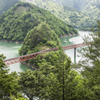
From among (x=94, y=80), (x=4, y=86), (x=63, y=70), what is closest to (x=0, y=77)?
(x=4, y=86)

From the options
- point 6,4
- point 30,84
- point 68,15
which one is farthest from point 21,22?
point 68,15

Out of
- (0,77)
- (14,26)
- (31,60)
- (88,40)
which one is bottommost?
(31,60)

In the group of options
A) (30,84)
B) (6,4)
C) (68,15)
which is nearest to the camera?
(30,84)

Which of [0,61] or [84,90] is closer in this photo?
[84,90]

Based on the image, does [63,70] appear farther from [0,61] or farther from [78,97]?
[0,61]

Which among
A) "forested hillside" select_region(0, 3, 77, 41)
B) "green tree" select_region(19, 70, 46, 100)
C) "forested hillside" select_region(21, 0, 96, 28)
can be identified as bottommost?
"green tree" select_region(19, 70, 46, 100)

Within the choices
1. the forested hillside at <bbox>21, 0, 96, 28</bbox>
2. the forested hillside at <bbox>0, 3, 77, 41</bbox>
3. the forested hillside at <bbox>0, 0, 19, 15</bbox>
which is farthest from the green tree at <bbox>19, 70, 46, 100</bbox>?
the forested hillside at <bbox>0, 0, 19, 15</bbox>

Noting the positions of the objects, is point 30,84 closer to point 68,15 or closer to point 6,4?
point 6,4

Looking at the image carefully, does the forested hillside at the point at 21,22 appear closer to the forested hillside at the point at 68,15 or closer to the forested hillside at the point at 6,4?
the forested hillside at the point at 68,15

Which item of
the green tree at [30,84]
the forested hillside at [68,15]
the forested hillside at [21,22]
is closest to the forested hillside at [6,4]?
the forested hillside at [68,15]

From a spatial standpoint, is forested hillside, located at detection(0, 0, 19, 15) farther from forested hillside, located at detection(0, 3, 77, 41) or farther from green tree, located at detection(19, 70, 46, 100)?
green tree, located at detection(19, 70, 46, 100)

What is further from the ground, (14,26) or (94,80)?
(14,26)
